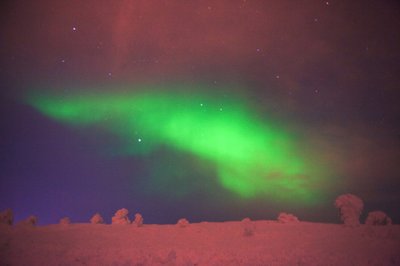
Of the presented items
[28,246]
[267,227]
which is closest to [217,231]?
[267,227]

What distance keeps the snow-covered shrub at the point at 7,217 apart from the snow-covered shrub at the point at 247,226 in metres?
21.6

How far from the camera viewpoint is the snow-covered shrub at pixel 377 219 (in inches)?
1109

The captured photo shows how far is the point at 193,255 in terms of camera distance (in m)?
20.5

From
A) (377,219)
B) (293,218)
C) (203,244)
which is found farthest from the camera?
(293,218)

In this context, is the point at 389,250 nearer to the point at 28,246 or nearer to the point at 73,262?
the point at 73,262

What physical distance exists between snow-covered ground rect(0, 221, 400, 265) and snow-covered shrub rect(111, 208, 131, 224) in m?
1.71

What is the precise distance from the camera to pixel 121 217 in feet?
103

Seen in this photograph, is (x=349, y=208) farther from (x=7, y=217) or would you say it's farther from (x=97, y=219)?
(x=7, y=217)

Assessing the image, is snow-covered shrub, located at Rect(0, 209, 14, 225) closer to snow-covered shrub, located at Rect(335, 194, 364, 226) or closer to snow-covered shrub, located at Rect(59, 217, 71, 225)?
snow-covered shrub, located at Rect(59, 217, 71, 225)

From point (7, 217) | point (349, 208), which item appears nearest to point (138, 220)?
point (7, 217)

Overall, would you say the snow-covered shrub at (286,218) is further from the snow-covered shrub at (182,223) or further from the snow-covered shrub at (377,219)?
the snow-covered shrub at (182,223)

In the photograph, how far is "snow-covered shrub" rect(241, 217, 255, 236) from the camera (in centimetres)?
2611

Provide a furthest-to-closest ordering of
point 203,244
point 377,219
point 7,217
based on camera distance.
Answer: point 7,217 < point 377,219 < point 203,244

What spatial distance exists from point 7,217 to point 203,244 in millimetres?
19143
